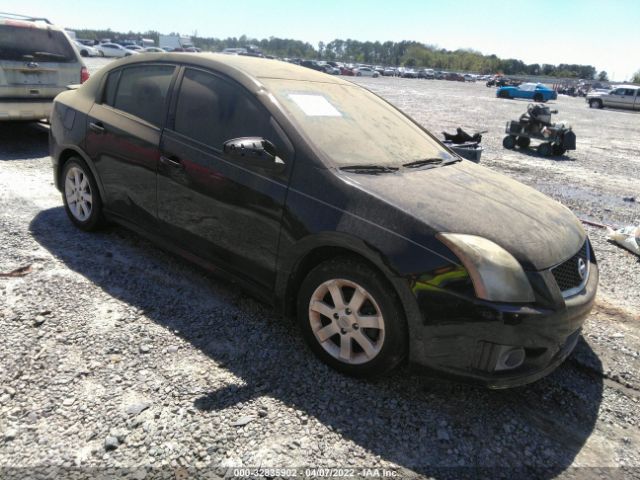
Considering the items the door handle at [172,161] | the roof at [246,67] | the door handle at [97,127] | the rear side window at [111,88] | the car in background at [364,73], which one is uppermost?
the car in background at [364,73]

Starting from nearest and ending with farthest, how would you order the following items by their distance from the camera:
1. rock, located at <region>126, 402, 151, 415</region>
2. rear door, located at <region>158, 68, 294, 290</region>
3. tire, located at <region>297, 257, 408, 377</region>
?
rock, located at <region>126, 402, 151, 415</region>
tire, located at <region>297, 257, 408, 377</region>
rear door, located at <region>158, 68, 294, 290</region>

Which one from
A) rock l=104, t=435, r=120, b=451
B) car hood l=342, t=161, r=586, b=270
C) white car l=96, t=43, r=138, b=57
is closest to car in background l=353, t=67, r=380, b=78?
white car l=96, t=43, r=138, b=57

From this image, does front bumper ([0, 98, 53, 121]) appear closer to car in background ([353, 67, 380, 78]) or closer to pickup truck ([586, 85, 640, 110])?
pickup truck ([586, 85, 640, 110])

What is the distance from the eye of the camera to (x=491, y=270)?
2457 millimetres

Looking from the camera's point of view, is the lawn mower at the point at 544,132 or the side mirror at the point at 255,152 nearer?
the side mirror at the point at 255,152

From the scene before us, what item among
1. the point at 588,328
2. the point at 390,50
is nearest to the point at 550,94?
the point at 588,328

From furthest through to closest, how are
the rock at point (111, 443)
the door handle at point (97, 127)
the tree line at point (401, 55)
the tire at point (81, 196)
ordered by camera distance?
1. the tree line at point (401, 55)
2. the tire at point (81, 196)
3. the door handle at point (97, 127)
4. the rock at point (111, 443)

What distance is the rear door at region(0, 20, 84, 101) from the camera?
726cm

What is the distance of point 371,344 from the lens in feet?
9.09

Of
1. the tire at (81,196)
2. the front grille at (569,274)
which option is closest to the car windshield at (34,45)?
the tire at (81,196)

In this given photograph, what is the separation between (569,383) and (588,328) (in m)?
0.86

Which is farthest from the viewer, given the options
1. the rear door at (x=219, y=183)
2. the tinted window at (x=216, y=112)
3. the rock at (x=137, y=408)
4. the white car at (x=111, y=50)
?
the white car at (x=111, y=50)

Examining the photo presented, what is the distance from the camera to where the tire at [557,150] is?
1150 centimetres

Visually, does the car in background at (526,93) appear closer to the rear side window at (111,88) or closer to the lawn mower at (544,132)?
the lawn mower at (544,132)
